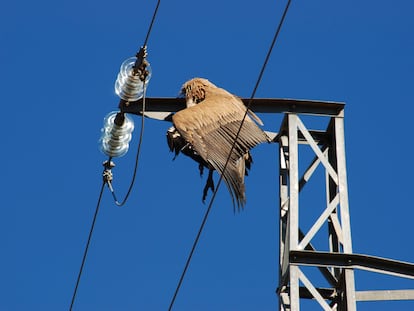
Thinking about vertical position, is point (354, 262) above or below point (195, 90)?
below

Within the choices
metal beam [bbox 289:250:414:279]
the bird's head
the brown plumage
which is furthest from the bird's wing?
metal beam [bbox 289:250:414:279]

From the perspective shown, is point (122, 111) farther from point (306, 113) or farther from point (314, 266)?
point (314, 266)

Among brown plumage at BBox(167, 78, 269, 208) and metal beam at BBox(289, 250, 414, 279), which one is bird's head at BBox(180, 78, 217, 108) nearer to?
brown plumage at BBox(167, 78, 269, 208)

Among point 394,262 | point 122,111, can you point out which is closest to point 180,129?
point 122,111

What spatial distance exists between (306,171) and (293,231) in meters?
1.44

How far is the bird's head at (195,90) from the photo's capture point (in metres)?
12.2

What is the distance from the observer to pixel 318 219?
1034 centimetres

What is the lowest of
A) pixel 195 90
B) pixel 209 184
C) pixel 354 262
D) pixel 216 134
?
pixel 354 262

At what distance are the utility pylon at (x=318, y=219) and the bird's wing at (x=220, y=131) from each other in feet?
0.88

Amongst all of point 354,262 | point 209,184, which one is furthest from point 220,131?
point 354,262

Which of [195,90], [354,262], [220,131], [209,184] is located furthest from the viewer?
[195,90]

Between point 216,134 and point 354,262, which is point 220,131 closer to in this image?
point 216,134

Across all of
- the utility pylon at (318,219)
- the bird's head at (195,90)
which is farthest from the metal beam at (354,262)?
the bird's head at (195,90)

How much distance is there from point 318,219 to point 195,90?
258cm
